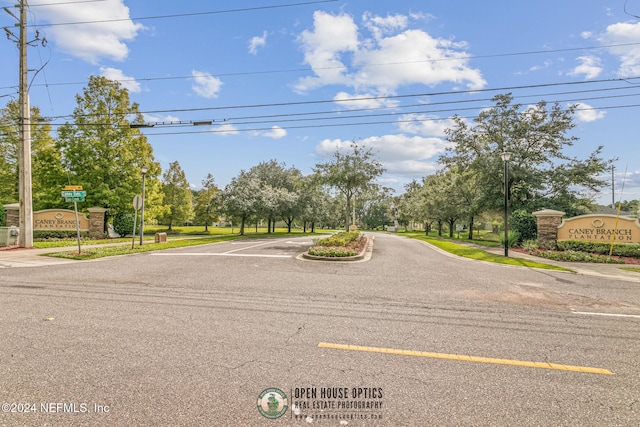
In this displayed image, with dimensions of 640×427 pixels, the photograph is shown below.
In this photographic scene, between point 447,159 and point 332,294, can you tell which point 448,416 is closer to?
point 332,294

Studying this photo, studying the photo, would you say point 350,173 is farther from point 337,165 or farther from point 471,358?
point 471,358

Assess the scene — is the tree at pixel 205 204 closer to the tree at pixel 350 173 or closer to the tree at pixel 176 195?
the tree at pixel 176 195

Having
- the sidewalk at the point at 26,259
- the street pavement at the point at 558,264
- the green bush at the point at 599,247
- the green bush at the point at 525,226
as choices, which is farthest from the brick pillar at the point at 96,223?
the green bush at the point at 599,247

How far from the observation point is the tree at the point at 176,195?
1762 inches

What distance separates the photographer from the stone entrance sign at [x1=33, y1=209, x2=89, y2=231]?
21484 mm

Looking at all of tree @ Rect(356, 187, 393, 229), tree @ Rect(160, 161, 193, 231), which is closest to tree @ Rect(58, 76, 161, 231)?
tree @ Rect(160, 161, 193, 231)

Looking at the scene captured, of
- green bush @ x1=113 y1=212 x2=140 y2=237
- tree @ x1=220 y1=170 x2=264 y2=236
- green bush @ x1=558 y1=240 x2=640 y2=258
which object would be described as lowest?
green bush @ x1=558 y1=240 x2=640 y2=258

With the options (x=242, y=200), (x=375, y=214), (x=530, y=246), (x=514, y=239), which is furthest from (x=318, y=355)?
(x=375, y=214)

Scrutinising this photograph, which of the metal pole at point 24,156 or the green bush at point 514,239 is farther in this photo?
the green bush at point 514,239

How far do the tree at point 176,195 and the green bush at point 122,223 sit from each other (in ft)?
64.7

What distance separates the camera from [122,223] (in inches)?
973

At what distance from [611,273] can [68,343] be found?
50.3 ft

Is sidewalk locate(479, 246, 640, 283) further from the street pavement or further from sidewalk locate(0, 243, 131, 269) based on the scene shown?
sidewalk locate(0, 243, 131, 269)

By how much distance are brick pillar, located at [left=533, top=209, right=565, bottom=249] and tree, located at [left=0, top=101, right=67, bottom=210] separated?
108ft
